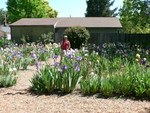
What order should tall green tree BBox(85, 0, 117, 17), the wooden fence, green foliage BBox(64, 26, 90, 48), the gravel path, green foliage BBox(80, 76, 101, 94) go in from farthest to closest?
tall green tree BBox(85, 0, 117, 17) → the wooden fence → green foliage BBox(64, 26, 90, 48) → green foliage BBox(80, 76, 101, 94) → the gravel path

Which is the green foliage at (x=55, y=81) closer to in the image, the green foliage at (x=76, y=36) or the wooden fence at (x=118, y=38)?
the green foliage at (x=76, y=36)

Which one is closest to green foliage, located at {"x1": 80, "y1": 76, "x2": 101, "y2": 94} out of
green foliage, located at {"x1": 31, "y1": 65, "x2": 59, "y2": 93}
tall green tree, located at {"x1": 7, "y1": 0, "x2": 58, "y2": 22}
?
green foliage, located at {"x1": 31, "y1": 65, "x2": 59, "y2": 93}

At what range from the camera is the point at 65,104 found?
452cm

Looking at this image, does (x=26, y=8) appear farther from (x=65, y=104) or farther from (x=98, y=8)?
(x=65, y=104)

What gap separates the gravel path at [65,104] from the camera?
13.6ft

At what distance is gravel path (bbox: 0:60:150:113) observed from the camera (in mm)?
4156

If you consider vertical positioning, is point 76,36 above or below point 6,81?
above

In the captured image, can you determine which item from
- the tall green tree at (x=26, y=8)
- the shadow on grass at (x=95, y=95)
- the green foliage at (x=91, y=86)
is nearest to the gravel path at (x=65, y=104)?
the shadow on grass at (x=95, y=95)

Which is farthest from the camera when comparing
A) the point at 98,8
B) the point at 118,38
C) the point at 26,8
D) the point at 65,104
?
the point at 98,8

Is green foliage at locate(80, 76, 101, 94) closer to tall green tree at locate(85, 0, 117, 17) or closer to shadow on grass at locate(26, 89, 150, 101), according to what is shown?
shadow on grass at locate(26, 89, 150, 101)

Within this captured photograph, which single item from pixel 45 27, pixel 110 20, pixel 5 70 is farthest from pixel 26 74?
pixel 110 20

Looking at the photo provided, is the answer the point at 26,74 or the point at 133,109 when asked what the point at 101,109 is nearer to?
the point at 133,109

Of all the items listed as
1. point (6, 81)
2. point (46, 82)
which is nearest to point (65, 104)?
point (46, 82)

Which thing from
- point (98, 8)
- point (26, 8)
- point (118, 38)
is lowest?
point (118, 38)
